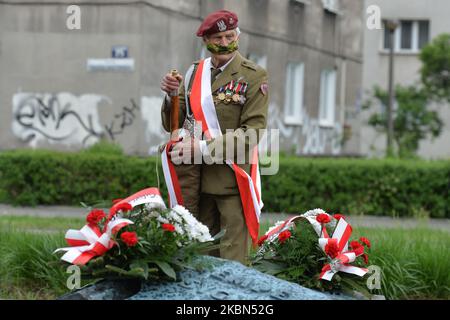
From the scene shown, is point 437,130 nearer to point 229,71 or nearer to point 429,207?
point 429,207

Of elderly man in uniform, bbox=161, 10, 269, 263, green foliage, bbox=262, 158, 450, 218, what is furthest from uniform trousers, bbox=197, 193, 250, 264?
green foliage, bbox=262, 158, 450, 218

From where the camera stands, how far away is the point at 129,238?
156 inches

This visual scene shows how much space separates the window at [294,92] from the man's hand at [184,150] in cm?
2074

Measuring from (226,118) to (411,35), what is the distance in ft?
118

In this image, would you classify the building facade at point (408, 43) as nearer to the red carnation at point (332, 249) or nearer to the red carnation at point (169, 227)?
the red carnation at point (332, 249)

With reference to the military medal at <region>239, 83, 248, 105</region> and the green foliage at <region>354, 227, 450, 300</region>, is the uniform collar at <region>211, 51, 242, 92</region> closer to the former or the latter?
the military medal at <region>239, 83, 248, 105</region>

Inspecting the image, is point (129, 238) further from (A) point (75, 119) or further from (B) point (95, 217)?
(A) point (75, 119)

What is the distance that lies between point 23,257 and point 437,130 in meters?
28.1

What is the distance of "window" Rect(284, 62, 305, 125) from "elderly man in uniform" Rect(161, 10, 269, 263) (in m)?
20.4

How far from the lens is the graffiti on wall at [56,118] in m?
19.3

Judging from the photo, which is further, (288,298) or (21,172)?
(21,172)
